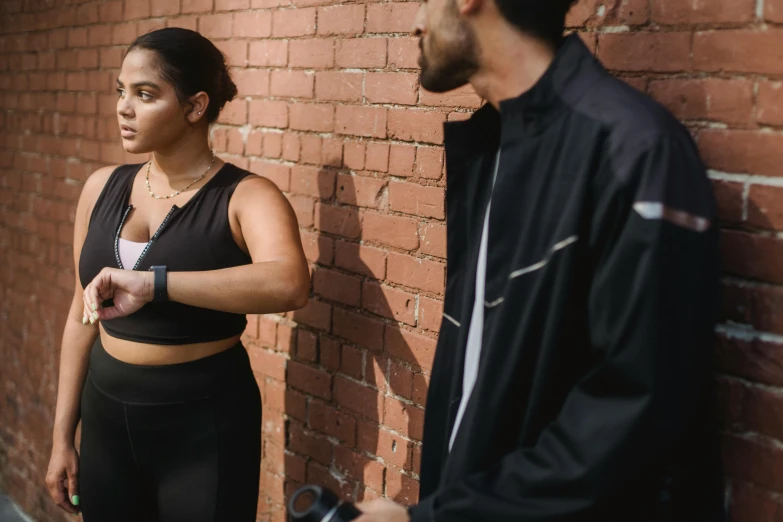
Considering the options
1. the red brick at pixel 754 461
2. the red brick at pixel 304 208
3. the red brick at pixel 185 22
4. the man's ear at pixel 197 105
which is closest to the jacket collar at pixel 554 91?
the red brick at pixel 754 461

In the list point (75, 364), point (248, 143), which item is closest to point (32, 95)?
point (248, 143)

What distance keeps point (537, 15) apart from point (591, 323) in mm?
588

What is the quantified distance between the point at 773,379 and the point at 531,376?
1.78 ft

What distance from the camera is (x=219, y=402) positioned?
2.34m

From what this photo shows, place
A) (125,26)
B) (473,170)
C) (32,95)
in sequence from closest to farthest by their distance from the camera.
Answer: (473,170), (125,26), (32,95)

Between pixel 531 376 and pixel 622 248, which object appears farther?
pixel 531 376

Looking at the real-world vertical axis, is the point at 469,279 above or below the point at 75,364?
above

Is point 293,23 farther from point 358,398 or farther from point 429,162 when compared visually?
point 358,398

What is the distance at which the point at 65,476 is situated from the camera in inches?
105

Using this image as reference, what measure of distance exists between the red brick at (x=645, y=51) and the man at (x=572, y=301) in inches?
13.3

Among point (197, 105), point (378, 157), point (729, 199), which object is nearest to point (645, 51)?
point (729, 199)

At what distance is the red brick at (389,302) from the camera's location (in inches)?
94.5

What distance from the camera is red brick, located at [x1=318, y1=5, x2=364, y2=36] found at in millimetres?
2492

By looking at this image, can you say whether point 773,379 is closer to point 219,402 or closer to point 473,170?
point 473,170
